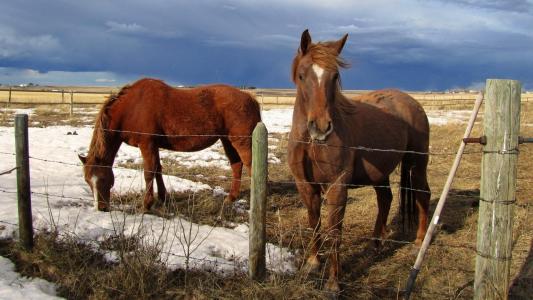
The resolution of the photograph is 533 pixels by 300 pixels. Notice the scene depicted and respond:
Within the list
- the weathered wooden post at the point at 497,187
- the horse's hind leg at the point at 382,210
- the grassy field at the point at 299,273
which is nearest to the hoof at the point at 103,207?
the grassy field at the point at 299,273

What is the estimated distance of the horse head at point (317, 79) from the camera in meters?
3.49

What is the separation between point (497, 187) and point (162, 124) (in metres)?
5.13

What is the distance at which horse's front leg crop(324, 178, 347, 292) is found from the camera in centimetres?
390

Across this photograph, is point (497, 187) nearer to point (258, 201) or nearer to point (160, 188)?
point (258, 201)

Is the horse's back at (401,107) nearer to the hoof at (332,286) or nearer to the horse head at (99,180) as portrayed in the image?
the hoof at (332,286)

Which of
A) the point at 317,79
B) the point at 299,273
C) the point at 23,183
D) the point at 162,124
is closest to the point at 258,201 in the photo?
the point at 299,273

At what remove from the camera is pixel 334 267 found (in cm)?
391

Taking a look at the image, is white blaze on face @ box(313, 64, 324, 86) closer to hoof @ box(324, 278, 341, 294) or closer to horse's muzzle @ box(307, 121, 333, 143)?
horse's muzzle @ box(307, 121, 333, 143)

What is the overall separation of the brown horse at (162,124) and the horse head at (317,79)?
2.49 meters

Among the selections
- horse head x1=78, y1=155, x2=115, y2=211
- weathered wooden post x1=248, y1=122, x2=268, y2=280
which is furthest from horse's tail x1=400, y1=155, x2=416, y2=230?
horse head x1=78, y1=155, x2=115, y2=211

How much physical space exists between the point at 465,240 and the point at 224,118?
13.5 ft

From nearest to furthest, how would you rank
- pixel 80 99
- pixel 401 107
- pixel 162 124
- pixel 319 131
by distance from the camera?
pixel 319 131
pixel 401 107
pixel 162 124
pixel 80 99

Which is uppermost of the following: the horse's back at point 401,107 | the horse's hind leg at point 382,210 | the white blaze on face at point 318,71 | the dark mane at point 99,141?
the white blaze on face at point 318,71

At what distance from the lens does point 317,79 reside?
370cm
